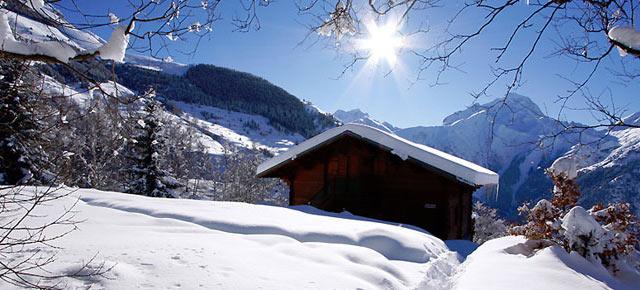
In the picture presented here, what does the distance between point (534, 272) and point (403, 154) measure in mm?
7650

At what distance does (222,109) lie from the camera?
162 metres

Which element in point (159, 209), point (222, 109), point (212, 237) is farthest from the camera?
point (222, 109)

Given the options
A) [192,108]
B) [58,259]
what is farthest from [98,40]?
[192,108]

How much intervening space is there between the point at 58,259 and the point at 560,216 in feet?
23.0

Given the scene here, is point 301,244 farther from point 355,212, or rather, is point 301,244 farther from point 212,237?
point 355,212

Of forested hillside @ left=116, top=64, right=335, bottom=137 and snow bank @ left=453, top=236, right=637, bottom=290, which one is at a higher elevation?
forested hillside @ left=116, top=64, right=335, bottom=137

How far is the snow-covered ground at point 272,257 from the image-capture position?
3.09 meters

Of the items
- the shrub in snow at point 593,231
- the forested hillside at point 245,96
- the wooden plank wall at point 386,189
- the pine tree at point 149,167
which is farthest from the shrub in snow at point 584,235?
the forested hillside at point 245,96

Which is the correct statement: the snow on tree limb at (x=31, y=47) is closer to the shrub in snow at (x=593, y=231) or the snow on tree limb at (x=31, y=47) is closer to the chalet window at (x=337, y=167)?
the shrub in snow at (x=593, y=231)

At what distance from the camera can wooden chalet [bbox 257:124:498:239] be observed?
12.3m

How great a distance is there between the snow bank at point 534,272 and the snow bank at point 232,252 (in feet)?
1.81

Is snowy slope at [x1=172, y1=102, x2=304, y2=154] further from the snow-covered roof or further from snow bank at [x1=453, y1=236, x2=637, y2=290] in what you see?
snow bank at [x1=453, y1=236, x2=637, y2=290]

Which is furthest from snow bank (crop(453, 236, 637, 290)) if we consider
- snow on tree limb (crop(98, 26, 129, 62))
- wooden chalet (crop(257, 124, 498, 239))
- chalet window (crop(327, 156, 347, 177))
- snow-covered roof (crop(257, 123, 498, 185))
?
chalet window (crop(327, 156, 347, 177))

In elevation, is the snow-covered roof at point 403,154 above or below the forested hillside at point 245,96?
below
